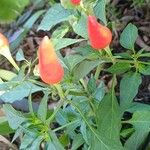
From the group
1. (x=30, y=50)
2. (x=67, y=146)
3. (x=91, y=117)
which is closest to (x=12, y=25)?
(x=30, y=50)

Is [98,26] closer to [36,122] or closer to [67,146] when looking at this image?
[36,122]

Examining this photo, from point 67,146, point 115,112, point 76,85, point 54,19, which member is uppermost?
point 54,19

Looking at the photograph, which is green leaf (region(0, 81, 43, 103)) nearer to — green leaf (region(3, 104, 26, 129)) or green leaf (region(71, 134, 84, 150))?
green leaf (region(3, 104, 26, 129))

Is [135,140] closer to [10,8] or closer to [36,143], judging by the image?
[36,143]

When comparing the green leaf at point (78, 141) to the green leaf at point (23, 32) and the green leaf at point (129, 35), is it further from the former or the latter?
the green leaf at point (23, 32)

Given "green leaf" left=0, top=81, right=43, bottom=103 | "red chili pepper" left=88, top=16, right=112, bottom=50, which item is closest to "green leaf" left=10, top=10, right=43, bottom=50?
"green leaf" left=0, top=81, right=43, bottom=103

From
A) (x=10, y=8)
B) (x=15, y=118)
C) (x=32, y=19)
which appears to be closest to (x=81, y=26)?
(x=15, y=118)
